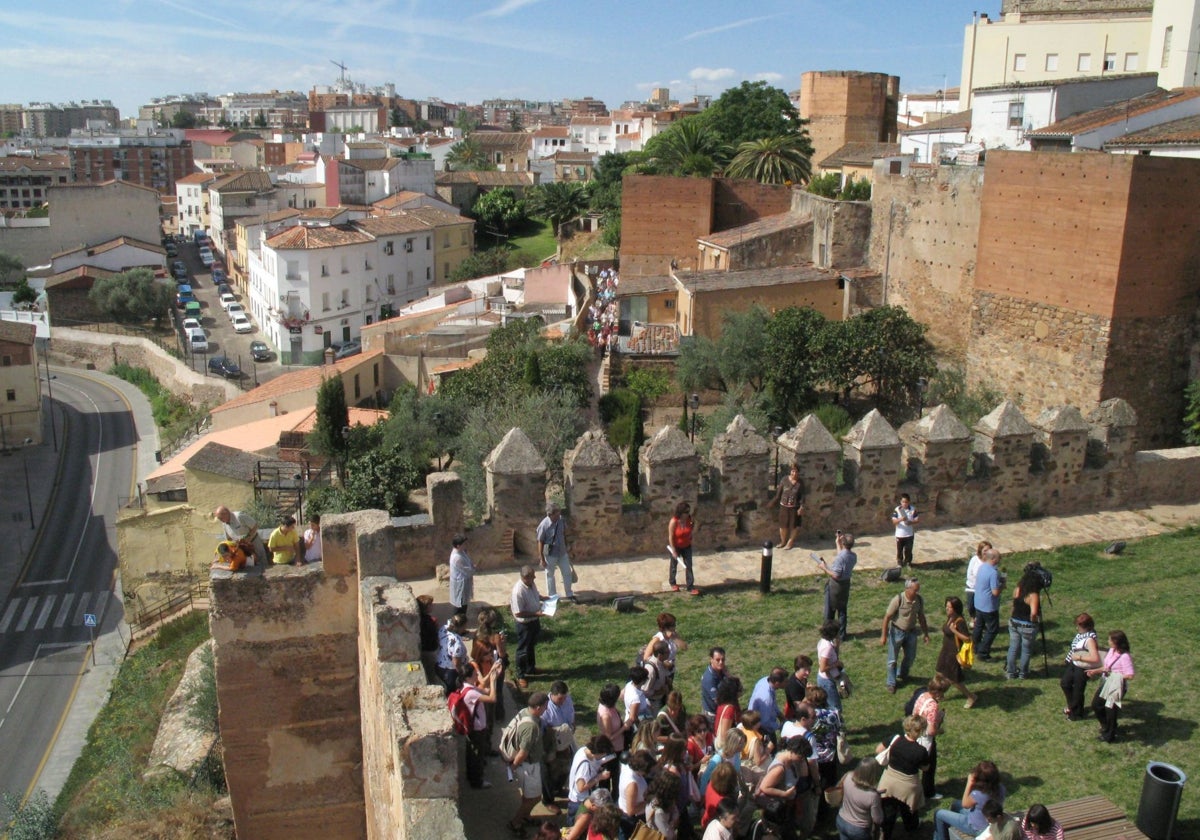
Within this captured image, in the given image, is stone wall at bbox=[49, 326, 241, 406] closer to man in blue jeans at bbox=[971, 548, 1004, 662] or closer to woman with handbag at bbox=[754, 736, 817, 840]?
man in blue jeans at bbox=[971, 548, 1004, 662]

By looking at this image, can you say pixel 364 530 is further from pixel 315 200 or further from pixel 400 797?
pixel 315 200

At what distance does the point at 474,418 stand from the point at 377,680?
15528mm

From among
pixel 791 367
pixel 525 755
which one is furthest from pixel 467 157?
pixel 525 755

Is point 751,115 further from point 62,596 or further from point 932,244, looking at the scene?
point 62,596

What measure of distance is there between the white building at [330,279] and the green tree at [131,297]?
5.96 meters

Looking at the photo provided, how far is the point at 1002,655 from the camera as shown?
9.12 meters

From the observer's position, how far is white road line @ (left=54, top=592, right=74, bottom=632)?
3012 cm

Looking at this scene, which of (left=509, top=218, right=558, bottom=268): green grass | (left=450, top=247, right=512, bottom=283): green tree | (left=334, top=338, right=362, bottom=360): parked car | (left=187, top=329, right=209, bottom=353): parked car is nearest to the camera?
(left=334, top=338, right=362, bottom=360): parked car

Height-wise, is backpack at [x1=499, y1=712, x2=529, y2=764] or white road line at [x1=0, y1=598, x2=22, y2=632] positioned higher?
backpack at [x1=499, y1=712, x2=529, y2=764]

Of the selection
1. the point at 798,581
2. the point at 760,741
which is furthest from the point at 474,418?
the point at 760,741

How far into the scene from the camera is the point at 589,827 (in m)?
6.19

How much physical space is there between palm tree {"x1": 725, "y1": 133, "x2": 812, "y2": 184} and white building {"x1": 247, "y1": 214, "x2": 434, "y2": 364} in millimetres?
19320

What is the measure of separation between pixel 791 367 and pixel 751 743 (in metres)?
18.3

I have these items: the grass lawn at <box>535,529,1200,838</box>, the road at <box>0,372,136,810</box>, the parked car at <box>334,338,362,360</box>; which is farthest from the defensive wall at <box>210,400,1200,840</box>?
the parked car at <box>334,338,362,360</box>
